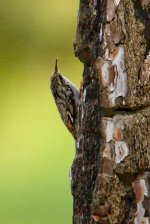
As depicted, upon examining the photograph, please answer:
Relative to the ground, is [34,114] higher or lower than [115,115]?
higher

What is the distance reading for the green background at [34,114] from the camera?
507cm

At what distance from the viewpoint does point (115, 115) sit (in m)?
2.67

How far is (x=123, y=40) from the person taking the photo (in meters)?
2.64

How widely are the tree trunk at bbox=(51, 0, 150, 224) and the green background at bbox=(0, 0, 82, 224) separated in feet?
6.82

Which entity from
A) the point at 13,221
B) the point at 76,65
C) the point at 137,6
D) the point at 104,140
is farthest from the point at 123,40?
the point at 76,65

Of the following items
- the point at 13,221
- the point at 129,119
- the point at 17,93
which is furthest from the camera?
the point at 17,93

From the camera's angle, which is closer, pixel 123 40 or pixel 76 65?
pixel 123 40

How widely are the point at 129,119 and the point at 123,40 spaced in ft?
0.69

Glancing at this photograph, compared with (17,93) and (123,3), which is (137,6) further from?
(17,93)

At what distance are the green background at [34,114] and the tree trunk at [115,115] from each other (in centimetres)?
208

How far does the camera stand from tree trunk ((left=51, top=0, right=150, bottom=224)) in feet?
8.56

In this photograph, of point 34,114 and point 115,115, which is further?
point 34,114

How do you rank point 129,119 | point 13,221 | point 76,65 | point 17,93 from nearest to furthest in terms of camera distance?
point 129,119 → point 13,221 → point 76,65 → point 17,93

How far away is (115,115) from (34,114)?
3187 millimetres
